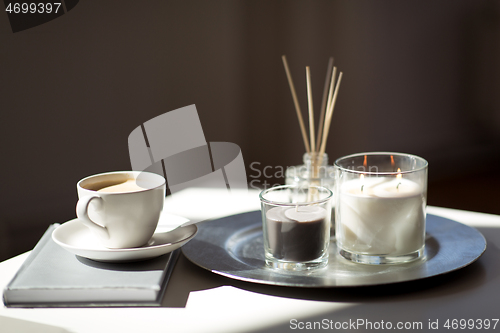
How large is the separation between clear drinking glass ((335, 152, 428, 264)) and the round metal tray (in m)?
0.02

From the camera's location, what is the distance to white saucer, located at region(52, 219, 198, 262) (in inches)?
24.8

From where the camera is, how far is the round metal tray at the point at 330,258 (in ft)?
1.94

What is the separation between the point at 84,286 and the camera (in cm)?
57

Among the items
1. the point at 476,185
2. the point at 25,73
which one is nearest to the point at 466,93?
the point at 476,185

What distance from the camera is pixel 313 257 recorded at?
2.13ft

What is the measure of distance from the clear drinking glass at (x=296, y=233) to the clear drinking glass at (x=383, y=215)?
1.4 inches

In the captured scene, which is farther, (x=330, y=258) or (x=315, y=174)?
(x=315, y=174)

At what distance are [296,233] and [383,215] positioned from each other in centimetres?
12

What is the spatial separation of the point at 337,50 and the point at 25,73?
1.46 meters

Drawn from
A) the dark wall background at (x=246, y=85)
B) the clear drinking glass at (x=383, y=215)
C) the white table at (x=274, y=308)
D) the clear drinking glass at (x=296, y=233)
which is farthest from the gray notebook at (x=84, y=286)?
the dark wall background at (x=246, y=85)

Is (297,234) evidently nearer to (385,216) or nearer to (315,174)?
(385,216)

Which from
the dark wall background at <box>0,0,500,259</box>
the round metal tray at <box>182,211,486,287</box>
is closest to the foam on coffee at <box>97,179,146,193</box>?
the round metal tray at <box>182,211,486,287</box>

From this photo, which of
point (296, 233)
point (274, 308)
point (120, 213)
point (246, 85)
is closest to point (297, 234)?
point (296, 233)

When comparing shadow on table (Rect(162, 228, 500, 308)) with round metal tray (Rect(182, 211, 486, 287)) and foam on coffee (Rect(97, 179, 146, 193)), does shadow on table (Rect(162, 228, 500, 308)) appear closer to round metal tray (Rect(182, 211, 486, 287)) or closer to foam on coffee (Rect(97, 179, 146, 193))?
round metal tray (Rect(182, 211, 486, 287))
